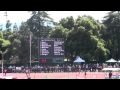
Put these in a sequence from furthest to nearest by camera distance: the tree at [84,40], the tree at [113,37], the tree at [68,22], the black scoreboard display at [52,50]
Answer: the tree at [68,22], the tree at [113,37], the tree at [84,40], the black scoreboard display at [52,50]

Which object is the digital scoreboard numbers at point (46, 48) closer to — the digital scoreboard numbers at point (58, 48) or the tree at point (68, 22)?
the digital scoreboard numbers at point (58, 48)

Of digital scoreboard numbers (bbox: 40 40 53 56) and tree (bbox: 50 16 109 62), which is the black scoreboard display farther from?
tree (bbox: 50 16 109 62)

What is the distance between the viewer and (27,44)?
41156 mm

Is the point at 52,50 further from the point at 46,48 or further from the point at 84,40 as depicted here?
the point at 84,40

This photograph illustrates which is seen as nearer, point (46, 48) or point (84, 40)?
point (46, 48)

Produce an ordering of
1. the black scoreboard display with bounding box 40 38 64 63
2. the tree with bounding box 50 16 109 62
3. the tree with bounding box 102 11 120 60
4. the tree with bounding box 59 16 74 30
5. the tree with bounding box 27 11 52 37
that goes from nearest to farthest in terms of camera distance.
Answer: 1. the black scoreboard display with bounding box 40 38 64 63
2. the tree with bounding box 50 16 109 62
3. the tree with bounding box 102 11 120 60
4. the tree with bounding box 59 16 74 30
5. the tree with bounding box 27 11 52 37

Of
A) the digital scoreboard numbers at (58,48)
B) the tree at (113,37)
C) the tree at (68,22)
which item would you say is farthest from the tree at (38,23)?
the digital scoreboard numbers at (58,48)

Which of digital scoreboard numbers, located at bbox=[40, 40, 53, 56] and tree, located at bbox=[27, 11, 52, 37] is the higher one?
tree, located at bbox=[27, 11, 52, 37]

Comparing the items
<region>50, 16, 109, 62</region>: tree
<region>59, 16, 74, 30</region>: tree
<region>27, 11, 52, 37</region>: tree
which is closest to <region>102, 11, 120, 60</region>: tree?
<region>50, 16, 109, 62</region>: tree

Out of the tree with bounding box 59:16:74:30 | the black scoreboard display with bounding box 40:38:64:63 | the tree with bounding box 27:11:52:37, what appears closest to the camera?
the black scoreboard display with bounding box 40:38:64:63

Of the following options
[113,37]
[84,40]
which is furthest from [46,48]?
[113,37]
